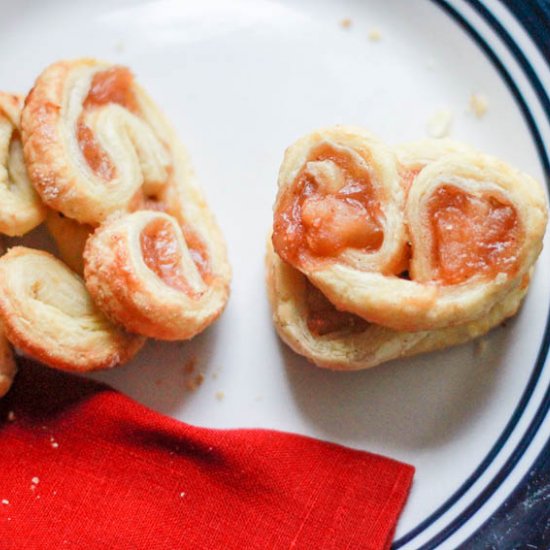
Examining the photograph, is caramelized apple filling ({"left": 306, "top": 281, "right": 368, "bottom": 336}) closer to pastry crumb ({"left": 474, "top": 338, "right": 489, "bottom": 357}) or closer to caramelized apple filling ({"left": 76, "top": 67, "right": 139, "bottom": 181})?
pastry crumb ({"left": 474, "top": 338, "right": 489, "bottom": 357})

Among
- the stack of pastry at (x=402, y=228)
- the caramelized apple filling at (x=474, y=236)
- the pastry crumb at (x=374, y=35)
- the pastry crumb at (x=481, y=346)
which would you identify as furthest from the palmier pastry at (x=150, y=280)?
the pastry crumb at (x=374, y=35)

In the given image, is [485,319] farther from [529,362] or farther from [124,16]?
[124,16]

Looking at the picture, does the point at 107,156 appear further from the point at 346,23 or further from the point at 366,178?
the point at 346,23

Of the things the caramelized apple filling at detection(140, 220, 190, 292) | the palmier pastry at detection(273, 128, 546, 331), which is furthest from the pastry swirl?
the palmier pastry at detection(273, 128, 546, 331)

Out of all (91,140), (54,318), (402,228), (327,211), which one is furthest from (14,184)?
(402,228)

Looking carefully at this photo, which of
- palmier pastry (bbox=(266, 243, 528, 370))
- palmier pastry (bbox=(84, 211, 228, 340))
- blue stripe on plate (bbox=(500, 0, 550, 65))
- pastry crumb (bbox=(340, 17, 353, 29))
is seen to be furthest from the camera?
pastry crumb (bbox=(340, 17, 353, 29))
